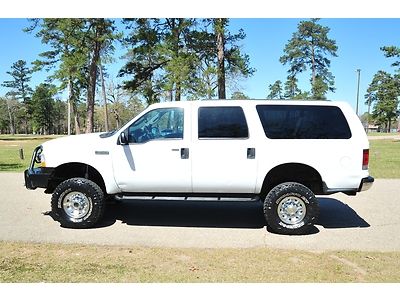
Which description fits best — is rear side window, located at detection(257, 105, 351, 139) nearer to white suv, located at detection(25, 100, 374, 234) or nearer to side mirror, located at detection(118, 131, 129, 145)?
white suv, located at detection(25, 100, 374, 234)

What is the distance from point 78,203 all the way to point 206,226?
217 centimetres

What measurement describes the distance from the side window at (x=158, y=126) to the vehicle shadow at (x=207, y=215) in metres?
1.43

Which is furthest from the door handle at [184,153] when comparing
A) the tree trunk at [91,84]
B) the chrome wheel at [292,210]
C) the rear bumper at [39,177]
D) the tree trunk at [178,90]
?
the tree trunk at [91,84]

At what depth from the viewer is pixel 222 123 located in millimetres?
5992

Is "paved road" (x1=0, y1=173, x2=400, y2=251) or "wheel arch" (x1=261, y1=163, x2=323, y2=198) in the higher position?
"wheel arch" (x1=261, y1=163, x2=323, y2=198)

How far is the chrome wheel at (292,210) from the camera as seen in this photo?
230 inches

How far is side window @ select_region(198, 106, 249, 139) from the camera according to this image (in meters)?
5.94

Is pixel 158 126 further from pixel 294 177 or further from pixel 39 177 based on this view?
pixel 294 177

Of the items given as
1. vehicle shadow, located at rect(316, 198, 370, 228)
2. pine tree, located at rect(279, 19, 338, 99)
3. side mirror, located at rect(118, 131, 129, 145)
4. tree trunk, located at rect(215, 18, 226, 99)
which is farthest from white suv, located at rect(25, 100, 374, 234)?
pine tree, located at rect(279, 19, 338, 99)

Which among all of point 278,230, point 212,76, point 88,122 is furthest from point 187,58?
point 278,230

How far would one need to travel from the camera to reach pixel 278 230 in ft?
19.1

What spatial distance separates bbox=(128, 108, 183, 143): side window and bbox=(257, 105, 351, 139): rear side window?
Result: 1.35m

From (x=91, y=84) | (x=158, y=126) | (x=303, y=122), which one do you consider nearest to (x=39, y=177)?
(x=158, y=126)
